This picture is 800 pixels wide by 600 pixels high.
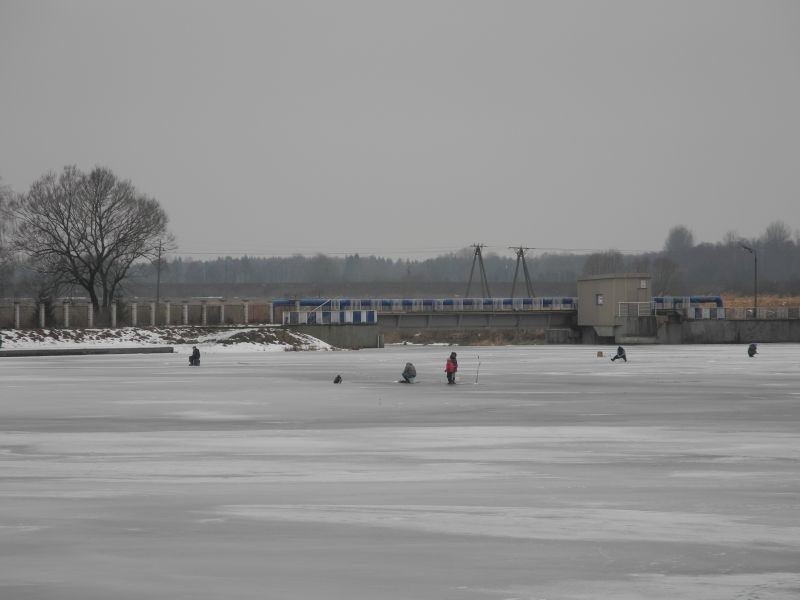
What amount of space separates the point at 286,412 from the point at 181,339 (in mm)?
52783

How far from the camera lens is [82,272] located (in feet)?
293

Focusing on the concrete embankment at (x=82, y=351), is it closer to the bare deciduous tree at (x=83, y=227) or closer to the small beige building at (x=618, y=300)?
the bare deciduous tree at (x=83, y=227)

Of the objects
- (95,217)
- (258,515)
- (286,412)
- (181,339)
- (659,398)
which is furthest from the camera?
(95,217)

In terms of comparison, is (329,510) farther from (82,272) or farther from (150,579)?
(82,272)

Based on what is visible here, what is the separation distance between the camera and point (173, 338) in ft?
261

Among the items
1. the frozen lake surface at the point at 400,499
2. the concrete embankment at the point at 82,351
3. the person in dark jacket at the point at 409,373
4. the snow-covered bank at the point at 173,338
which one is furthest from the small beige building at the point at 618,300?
the frozen lake surface at the point at 400,499

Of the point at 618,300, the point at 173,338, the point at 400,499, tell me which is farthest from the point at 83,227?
the point at 400,499

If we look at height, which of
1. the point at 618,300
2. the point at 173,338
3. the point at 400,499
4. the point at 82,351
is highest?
the point at 618,300

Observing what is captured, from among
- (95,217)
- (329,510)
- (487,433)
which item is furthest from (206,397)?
(95,217)

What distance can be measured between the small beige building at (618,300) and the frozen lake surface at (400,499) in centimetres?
7462

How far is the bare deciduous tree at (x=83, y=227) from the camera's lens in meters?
88.0

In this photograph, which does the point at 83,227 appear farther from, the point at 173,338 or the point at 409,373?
the point at 409,373

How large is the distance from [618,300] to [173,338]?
4339cm

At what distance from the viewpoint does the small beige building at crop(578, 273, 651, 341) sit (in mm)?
104750
